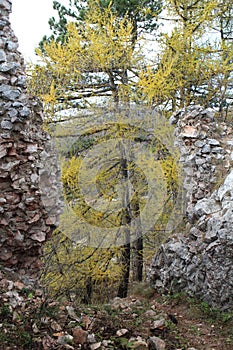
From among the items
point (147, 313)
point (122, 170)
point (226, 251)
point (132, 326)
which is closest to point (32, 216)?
point (132, 326)

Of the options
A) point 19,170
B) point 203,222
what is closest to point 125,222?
point 203,222

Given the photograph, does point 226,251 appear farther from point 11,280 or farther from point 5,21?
point 5,21

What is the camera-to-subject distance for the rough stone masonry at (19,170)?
467 centimetres

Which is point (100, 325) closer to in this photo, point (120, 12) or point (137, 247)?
point (137, 247)

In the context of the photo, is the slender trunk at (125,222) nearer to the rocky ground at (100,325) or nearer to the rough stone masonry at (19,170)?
the rocky ground at (100,325)

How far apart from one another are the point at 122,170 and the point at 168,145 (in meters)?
1.22

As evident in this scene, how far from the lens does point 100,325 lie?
13.8 feet

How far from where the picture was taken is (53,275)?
7527mm

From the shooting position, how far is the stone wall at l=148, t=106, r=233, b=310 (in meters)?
5.80

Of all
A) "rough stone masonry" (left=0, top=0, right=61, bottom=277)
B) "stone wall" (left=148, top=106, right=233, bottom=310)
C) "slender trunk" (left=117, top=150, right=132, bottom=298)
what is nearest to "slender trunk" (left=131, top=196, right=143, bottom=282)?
"slender trunk" (left=117, top=150, right=132, bottom=298)

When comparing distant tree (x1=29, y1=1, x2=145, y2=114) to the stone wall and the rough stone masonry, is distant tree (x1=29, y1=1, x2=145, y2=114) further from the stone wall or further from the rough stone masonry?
the rough stone masonry

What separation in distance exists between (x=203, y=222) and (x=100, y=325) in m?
2.89

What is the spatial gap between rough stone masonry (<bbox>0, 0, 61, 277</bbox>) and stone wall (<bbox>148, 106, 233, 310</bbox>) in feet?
8.63

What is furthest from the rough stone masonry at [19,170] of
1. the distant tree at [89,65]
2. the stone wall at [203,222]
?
the distant tree at [89,65]
